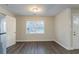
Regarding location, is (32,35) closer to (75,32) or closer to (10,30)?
(10,30)

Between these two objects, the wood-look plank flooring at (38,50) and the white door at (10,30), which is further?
the white door at (10,30)

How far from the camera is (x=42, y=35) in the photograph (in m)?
8.20

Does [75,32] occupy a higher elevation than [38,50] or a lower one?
higher

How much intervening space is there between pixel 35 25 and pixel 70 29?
3.78 metres

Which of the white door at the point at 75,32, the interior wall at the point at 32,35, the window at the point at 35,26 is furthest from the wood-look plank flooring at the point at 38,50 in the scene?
the window at the point at 35,26

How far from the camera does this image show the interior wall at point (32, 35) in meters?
8.04

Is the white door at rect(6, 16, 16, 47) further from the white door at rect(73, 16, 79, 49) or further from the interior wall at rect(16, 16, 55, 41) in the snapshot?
the white door at rect(73, 16, 79, 49)

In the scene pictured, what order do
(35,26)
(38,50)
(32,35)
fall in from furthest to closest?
(35,26) < (32,35) < (38,50)

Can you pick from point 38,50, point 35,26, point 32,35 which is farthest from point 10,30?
point 35,26

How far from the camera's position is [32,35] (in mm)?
8141

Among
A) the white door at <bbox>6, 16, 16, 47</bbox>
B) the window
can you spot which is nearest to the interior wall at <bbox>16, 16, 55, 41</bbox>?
the window

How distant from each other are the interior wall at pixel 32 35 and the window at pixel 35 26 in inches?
10.3

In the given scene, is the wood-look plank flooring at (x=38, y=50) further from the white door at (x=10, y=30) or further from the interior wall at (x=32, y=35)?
the interior wall at (x=32, y=35)

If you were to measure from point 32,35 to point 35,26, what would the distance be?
706mm
